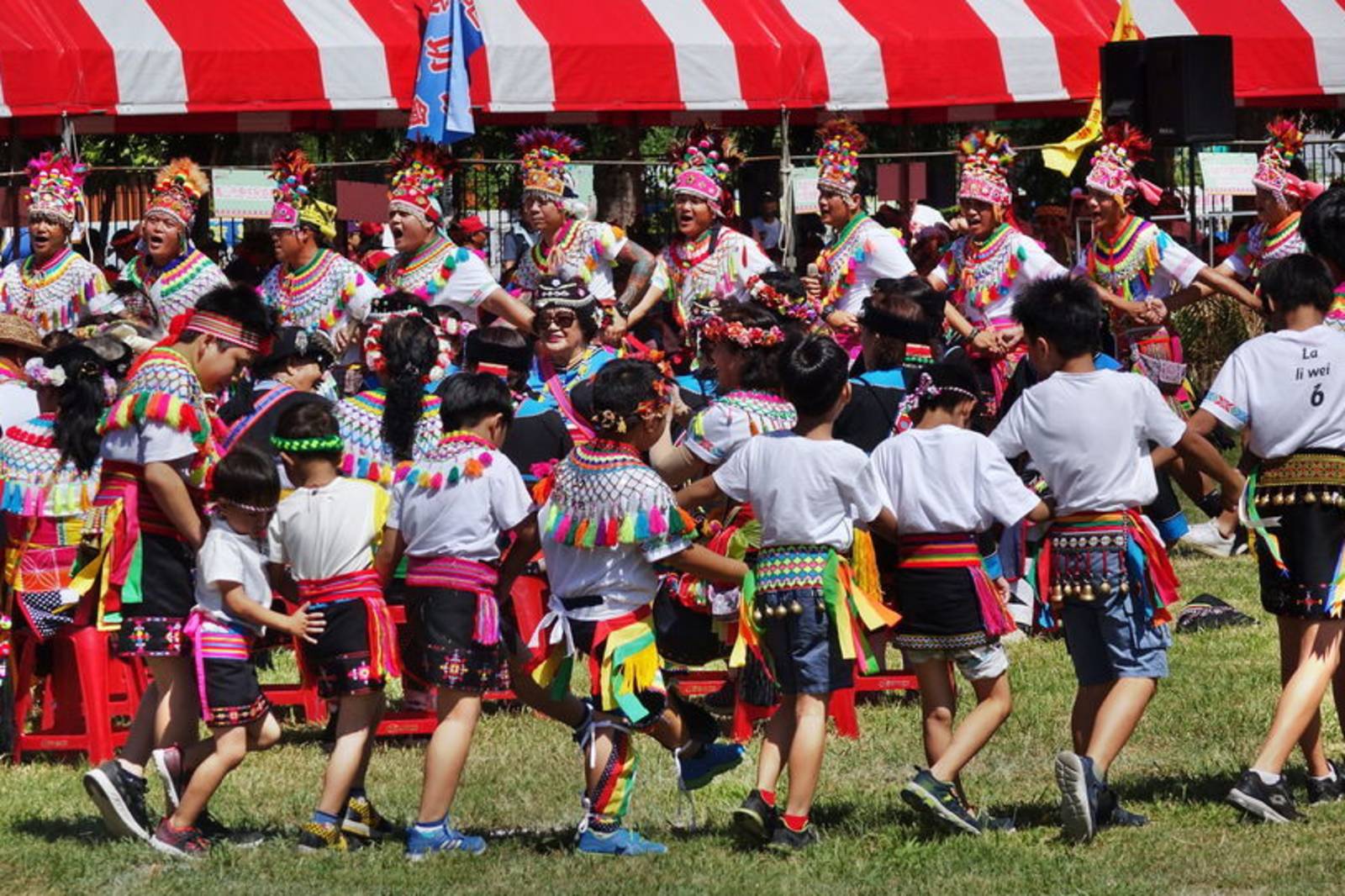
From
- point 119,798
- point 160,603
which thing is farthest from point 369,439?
point 119,798

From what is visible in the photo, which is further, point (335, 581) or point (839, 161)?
point (839, 161)

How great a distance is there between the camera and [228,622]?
20.6 ft

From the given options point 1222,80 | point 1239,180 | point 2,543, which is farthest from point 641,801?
point 1239,180

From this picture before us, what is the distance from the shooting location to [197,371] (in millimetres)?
6688

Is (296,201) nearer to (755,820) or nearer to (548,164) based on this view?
(548,164)

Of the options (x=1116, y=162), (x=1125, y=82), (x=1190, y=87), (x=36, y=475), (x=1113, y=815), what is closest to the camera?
(x=1113, y=815)

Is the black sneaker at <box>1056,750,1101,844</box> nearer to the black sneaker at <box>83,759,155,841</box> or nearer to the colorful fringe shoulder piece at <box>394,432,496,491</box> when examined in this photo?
the colorful fringe shoulder piece at <box>394,432,496,491</box>

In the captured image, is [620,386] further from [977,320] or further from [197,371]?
[977,320]

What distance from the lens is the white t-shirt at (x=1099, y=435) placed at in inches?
245

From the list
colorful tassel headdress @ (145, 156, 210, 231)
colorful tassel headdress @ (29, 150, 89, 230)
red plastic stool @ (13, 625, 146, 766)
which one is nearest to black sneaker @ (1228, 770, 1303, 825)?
red plastic stool @ (13, 625, 146, 766)

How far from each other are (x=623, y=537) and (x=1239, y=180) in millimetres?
9962

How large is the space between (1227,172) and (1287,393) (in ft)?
29.3

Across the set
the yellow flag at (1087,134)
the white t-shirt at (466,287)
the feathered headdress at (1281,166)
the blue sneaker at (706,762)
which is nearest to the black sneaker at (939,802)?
the blue sneaker at (706,762)

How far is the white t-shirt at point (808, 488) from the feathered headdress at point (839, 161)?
478 centimetres
